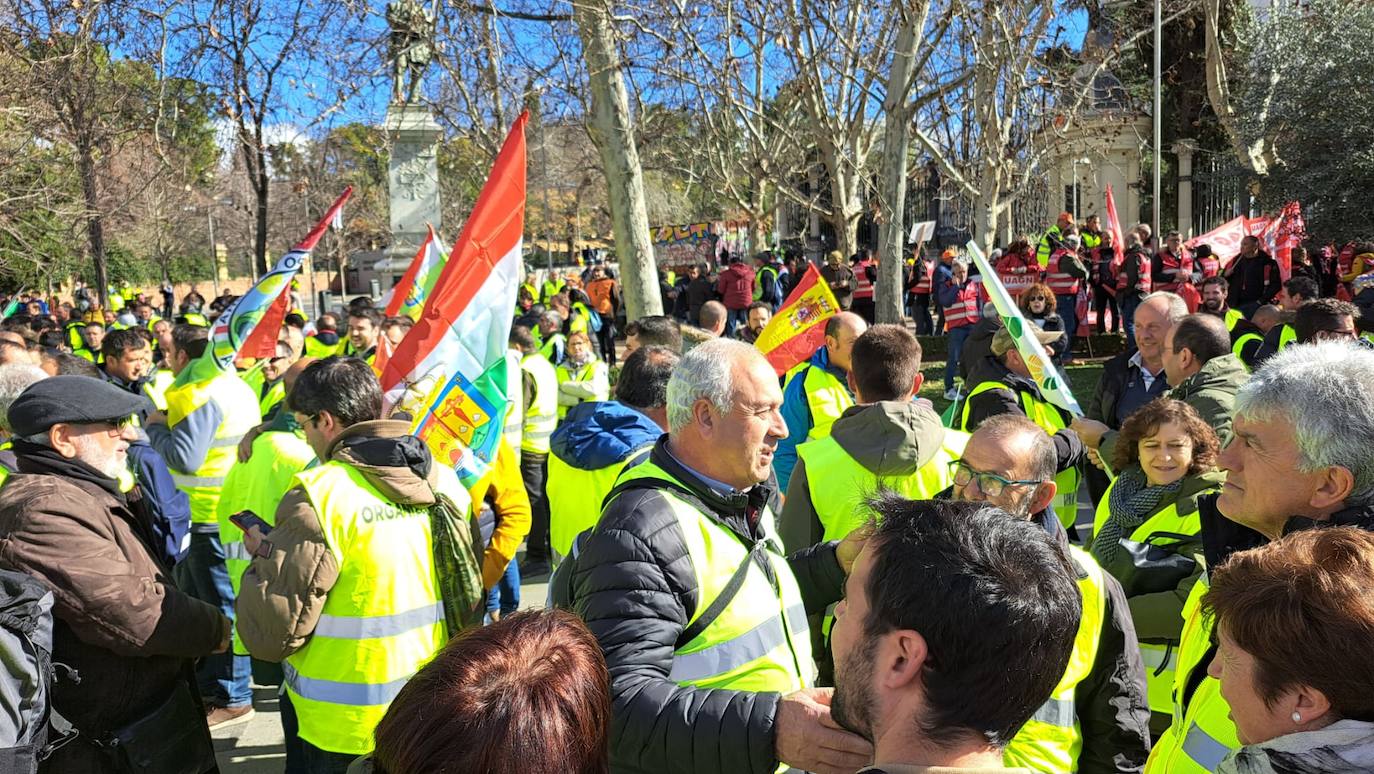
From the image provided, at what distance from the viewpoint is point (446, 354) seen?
4277 mm

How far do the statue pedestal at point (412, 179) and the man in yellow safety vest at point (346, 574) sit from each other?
38.0 feet

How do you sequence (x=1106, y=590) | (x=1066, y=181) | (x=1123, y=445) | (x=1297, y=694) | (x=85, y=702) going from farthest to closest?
(x=1066, y=181) → (x=1123, y=445) → (x=85, y=702) → (x=1106, y=590) → (x=1297, y=694)

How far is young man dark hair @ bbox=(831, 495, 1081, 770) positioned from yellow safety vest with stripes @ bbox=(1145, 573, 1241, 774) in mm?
713

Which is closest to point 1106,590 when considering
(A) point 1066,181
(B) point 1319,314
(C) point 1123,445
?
(C) point 1123,445

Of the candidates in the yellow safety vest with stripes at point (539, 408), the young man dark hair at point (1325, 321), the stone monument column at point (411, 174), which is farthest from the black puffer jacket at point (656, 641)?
the stone monument column at point (411, 174)

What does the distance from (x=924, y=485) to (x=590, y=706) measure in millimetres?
2695

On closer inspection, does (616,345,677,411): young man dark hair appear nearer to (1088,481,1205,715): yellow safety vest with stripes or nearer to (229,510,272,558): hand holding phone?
(229,510,272,558): hand holding phone

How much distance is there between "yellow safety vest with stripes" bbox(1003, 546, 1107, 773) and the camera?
2.59m

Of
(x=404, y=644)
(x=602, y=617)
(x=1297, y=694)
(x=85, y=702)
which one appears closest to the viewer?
(x=1297, y=694)

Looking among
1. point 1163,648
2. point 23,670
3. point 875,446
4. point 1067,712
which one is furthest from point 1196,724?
point 23,670

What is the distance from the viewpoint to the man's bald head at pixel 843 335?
5734 millimetres

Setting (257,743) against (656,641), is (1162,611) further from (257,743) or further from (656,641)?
(257,743)

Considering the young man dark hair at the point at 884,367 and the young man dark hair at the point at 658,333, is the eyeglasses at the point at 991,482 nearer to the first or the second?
the young man dark hair at the point at 884,367

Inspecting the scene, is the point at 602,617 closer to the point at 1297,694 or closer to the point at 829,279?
the point at 1297,694
